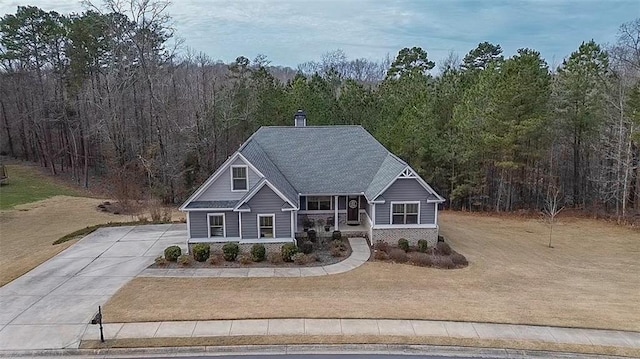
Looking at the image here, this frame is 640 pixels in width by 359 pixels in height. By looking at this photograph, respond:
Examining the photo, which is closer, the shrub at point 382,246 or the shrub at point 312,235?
the shrub at point 382,246


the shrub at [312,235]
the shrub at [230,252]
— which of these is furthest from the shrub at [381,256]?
the shrub at [230,252]

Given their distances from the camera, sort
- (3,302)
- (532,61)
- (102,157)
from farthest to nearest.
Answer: (102,157) < (532,61) < (3,302)

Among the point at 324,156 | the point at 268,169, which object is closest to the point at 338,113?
the point at 324,156

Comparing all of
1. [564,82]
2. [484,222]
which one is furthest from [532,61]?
[484,222]

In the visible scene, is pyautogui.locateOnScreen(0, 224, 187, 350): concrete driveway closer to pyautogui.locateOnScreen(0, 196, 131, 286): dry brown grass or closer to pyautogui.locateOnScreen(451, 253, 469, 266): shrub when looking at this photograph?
pyautogui.locateOnScreen(0, 196, 131, 286): dry brown grass

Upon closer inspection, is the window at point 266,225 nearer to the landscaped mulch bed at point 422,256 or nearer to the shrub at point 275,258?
the shrub at point 275,258

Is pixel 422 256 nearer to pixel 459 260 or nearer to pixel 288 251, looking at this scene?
pixel 459 260

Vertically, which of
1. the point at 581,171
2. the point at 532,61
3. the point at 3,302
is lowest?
the point at 3,302

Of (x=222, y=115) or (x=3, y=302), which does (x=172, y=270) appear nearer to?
(x=3, y=302)
